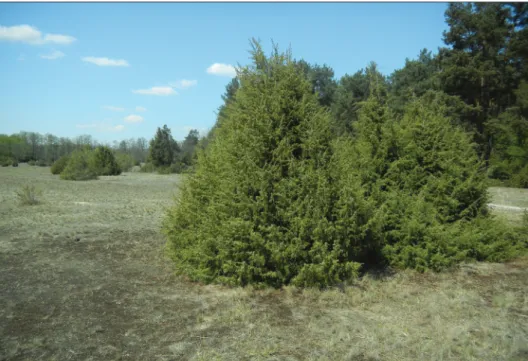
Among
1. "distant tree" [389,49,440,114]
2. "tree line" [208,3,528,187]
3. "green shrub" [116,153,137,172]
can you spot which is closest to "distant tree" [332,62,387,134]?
"tree line" [208,3,528,187]

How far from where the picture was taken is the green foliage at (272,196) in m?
5.44

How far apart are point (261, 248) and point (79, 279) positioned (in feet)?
10.9

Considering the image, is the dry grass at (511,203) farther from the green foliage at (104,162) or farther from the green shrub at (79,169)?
the green foliage at (104,162)

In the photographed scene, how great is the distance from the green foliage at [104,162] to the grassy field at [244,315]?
121ft

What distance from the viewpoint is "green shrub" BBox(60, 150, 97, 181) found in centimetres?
3534

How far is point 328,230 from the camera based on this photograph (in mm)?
5414

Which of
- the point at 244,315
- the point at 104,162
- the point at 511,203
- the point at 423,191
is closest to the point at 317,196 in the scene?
the point at 244,315

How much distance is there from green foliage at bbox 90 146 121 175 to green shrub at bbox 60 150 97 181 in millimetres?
603

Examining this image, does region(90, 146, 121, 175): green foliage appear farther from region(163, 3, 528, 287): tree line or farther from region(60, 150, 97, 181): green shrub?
region(163, 3, 528, 287): tree line

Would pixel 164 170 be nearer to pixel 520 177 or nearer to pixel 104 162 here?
pixel 104 162

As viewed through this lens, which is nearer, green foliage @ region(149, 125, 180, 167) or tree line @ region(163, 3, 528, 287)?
tree line @ region(163, 3, 528, 287)

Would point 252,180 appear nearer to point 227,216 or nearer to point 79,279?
point 227,216

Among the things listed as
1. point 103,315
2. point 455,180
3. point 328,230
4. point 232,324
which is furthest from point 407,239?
point 103,315

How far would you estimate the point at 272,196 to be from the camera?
5.52 meters
